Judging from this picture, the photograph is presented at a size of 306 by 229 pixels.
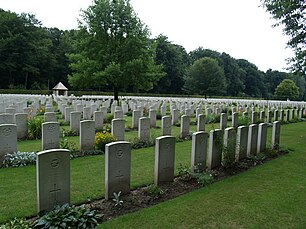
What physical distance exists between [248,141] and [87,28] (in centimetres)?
2102

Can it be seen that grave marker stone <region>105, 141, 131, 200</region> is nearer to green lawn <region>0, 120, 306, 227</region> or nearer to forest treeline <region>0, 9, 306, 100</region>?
green lawn <region>0, 120, 306, 227</region>

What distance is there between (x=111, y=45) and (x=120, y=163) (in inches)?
858

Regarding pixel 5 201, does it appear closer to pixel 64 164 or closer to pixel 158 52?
pixel 64 164

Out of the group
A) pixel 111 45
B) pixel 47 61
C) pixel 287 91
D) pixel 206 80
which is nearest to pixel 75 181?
pixel 111 45

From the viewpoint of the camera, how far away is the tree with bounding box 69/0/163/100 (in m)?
24.1

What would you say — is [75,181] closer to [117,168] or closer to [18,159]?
[117,168]

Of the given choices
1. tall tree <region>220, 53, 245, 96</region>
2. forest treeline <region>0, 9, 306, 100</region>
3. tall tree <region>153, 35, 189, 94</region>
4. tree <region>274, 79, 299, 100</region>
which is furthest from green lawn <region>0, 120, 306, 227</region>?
tall tree <region>220, 53, 245, 96</region>

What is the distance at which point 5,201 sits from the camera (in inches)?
190

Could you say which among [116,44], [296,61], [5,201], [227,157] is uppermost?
[116,44]

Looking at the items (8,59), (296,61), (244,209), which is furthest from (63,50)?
(244,209)

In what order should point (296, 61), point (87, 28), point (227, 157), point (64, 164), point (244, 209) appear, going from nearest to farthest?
point (64, 164)
point (244, 209)
point (227, 157)
point (296, 61)
point (87, 28)

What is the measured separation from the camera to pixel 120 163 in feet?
16.4

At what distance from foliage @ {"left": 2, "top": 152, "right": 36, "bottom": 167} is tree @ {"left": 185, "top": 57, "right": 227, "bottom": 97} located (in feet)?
170

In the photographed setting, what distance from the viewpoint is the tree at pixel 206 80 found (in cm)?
5683
